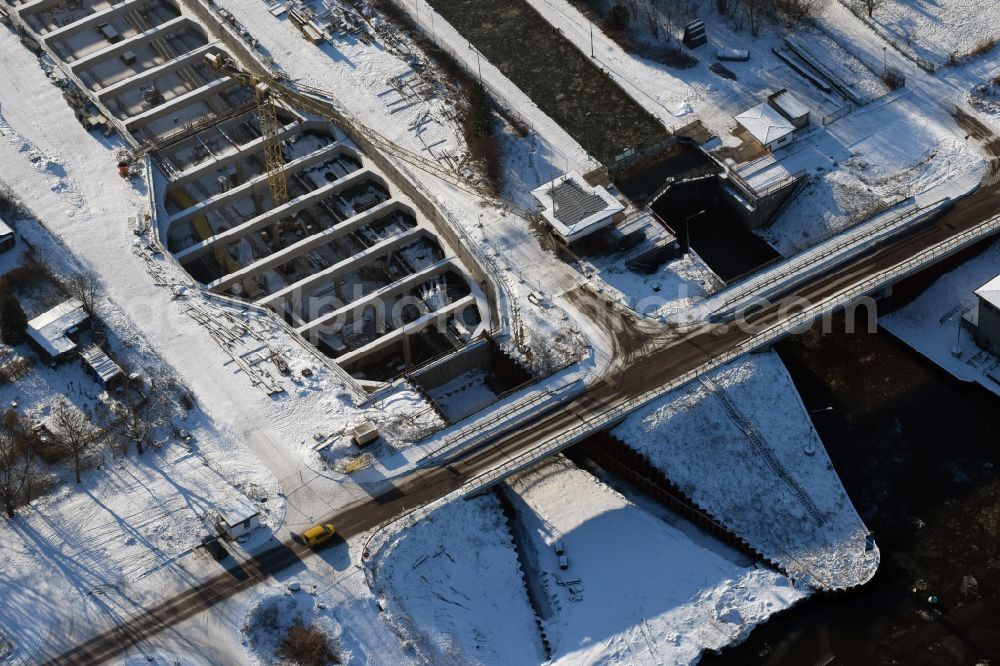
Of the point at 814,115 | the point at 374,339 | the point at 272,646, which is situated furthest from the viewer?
the point at 814,115

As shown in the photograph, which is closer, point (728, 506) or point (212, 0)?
point (728, 506)

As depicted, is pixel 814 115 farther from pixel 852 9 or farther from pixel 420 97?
pixel 420 97

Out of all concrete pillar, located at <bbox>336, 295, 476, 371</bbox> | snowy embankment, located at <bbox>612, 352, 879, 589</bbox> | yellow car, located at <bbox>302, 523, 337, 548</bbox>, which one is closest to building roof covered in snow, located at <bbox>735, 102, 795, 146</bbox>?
snowy embankment, located at <bbox>612, 352, 879, 589</bbox>

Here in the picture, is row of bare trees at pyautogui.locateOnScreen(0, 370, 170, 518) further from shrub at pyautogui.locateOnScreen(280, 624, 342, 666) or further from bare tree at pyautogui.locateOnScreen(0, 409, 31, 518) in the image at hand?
shrub at pyautogui.locateOnScreen(280, 624, 342, 666)

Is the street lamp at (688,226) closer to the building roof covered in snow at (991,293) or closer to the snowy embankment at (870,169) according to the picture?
the snowy embankment at (870,169)

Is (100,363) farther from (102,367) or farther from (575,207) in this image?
(575,207)

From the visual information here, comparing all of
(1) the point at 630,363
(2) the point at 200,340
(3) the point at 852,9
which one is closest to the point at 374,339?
(2) the point at 200,340
